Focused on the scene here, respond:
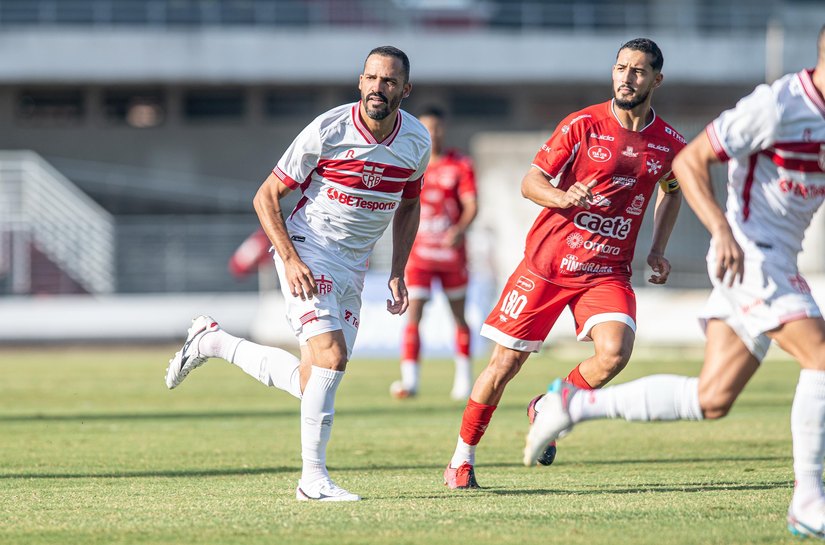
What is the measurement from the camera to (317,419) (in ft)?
21.8

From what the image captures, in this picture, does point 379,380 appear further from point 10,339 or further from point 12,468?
point 10,339

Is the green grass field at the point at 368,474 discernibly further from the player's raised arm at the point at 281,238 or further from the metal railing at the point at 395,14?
the metal railing at the point at 395,14

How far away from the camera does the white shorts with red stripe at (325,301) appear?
22.3ft

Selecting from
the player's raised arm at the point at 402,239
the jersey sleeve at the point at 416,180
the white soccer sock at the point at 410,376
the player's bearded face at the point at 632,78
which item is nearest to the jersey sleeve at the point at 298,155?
the jersey sleeve at the point at 416,180

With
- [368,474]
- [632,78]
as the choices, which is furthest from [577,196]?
[368,474]

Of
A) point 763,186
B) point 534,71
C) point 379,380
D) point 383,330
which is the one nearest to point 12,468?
point 763,186

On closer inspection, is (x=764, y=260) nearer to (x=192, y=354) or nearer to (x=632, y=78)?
(x=632, y=78)

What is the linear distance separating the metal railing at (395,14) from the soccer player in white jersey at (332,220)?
34.3 metres

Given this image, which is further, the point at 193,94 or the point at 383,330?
the point at 193,94

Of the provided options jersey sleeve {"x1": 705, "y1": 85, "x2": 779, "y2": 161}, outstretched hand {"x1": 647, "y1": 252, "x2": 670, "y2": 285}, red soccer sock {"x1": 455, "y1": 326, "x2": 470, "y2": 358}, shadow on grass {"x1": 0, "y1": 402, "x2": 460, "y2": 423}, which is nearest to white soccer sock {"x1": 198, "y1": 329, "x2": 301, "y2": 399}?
outstretched hand {"x1": 647, "y1": 252, "x2": 670, "y2": 285}

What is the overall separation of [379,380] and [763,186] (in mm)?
10537

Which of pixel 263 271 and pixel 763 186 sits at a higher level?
pixel 763 186

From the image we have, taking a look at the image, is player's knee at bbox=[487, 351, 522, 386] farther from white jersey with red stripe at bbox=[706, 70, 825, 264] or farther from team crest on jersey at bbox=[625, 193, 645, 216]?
white jersey with red stripe at bbox=[706, 70, 825, 264]

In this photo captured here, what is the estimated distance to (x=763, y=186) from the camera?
224 inches
